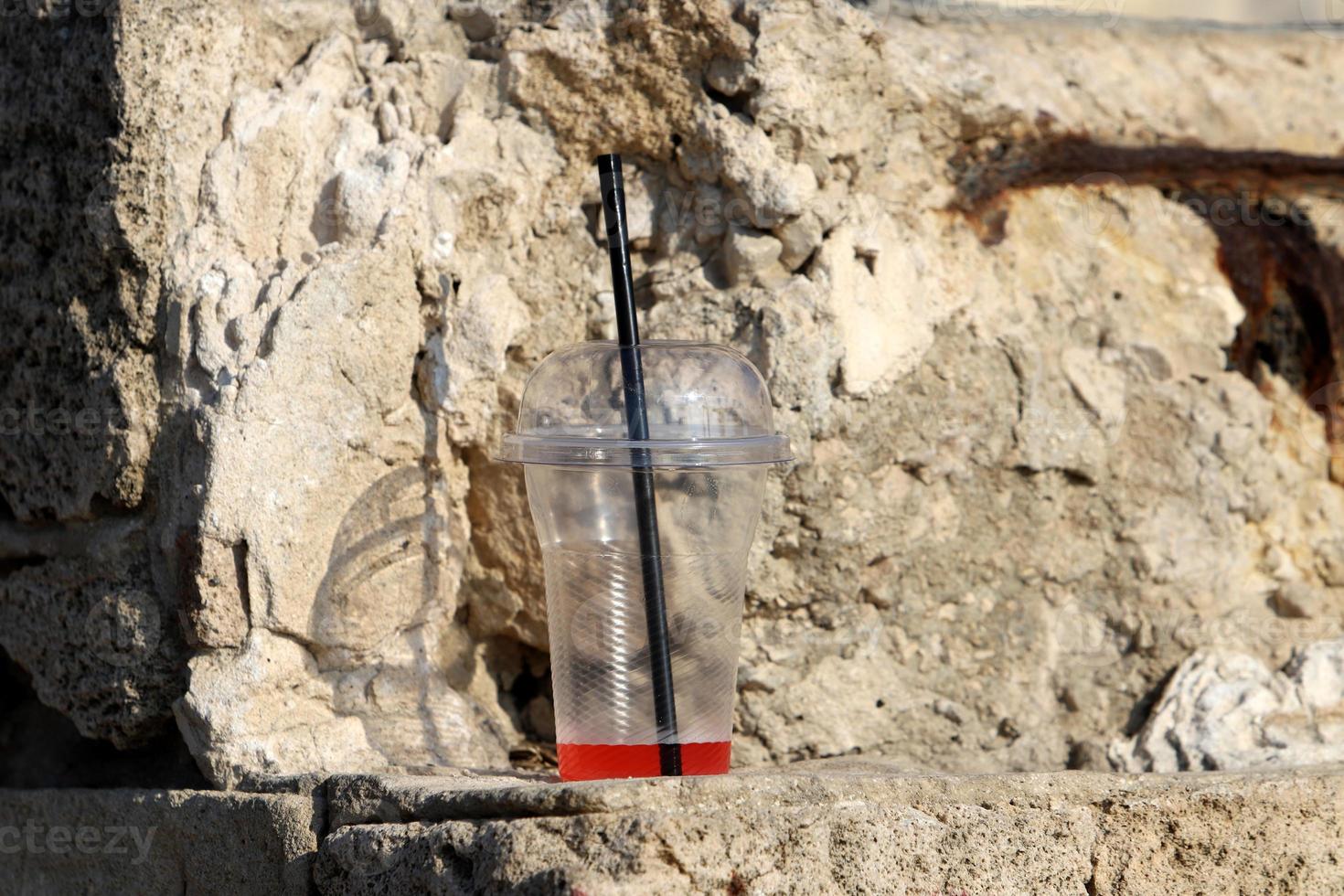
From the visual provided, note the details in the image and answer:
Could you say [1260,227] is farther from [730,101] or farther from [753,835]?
[753,835]

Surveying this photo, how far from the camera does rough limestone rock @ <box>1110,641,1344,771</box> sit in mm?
2254

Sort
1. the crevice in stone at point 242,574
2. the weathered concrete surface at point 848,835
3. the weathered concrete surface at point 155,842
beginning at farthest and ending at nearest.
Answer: the crevice in stone at point 242,574
the weathered concrete surface at point 155,842
the weathered concrete surface at point 848,835

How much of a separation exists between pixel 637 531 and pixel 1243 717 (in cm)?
112

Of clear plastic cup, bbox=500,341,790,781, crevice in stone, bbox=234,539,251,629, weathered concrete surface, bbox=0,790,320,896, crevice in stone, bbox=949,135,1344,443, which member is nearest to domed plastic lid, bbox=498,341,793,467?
clear plastic cup, bbox=500,341,790,781

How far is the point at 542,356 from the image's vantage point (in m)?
2.22

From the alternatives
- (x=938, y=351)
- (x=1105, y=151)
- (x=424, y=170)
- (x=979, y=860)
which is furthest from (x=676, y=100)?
(x=979, y=860)

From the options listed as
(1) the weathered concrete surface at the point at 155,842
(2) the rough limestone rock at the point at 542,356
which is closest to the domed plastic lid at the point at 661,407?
(2) the rough limestone rock at the point at 542,356

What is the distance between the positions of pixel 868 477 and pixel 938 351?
24cm

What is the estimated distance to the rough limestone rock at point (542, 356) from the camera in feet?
6.69

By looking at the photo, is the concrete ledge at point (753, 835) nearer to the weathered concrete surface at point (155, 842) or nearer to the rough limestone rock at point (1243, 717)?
the weathered concrete surface at point (155, 842)

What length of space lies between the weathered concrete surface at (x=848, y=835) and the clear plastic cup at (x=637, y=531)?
19 centimetres

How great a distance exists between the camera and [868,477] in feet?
7.40

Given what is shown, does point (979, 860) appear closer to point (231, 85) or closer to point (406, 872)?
point (406, 872)

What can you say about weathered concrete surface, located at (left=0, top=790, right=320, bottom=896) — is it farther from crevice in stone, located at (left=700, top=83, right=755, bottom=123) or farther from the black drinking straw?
crevice in stone, located at (left=700, top=83, right=755, bottom=123)
